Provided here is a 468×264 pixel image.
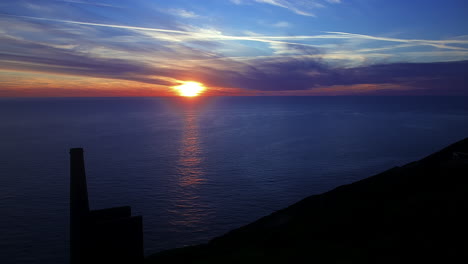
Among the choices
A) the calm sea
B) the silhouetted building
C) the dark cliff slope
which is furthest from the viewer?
the calm sea

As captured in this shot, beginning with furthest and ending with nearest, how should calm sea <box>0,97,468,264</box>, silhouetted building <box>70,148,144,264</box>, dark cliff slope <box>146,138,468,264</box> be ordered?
calm sea <box>0,97,468,264</box> < silhouetted building <box>70,148,144,264</box> < dark cliff slope <box>146,138,468,264</box>

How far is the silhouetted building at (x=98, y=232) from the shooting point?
738 inches

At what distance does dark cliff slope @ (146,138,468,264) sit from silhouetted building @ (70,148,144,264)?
5.18m

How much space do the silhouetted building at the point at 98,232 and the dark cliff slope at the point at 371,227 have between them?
5.18 metres

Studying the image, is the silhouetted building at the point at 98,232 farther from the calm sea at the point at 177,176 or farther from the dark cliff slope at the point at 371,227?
the calm sea at the point at 177,176

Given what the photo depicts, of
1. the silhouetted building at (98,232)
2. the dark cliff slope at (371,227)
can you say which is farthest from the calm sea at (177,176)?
the silhouetted building at (98,232)

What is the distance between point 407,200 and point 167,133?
4707 inches

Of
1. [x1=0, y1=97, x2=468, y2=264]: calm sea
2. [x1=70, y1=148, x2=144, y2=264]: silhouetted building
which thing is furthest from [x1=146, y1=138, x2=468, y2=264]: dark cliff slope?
[x1=0, y1=97, x2=468, y2=264]: calm sea

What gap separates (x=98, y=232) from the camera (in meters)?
18.8

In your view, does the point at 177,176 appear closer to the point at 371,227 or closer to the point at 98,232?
the point at 98,232

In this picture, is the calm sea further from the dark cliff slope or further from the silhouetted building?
the silhouetted building

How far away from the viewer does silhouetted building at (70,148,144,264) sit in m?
18.7

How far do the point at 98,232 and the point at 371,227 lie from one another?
54.3ft

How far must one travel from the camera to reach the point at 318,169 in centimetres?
7512
